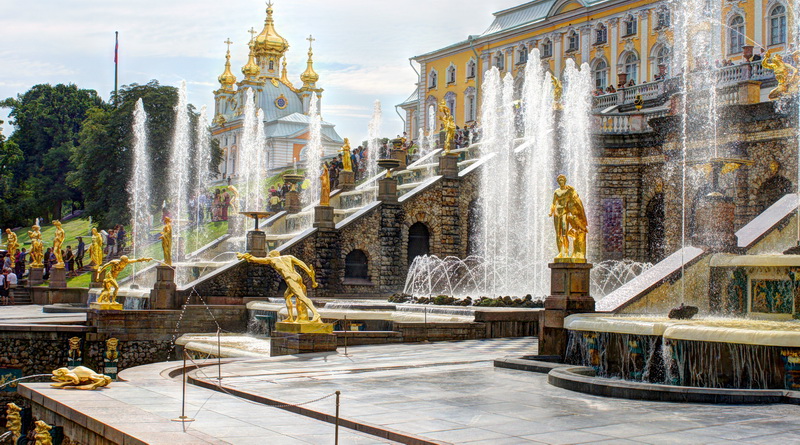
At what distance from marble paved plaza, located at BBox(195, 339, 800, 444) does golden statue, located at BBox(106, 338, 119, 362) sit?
862 cm

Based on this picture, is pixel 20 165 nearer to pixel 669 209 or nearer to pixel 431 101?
pixel 431 101

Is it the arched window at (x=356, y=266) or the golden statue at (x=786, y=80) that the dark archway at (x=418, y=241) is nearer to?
the arched window at (x=356, y=266)

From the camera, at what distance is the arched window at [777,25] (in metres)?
43.5

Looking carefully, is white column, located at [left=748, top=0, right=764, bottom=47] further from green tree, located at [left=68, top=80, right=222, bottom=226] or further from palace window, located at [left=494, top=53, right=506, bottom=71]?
green tree, located at [left=68, top=80, right=222, bottom=226]

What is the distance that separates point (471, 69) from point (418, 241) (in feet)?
114

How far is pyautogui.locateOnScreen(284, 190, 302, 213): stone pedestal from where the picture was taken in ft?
126

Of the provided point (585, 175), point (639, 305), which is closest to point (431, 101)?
point (585, 175)

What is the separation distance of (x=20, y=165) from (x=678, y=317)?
7334 centimetres

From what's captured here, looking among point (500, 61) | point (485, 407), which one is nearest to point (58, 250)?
point (485, 407)

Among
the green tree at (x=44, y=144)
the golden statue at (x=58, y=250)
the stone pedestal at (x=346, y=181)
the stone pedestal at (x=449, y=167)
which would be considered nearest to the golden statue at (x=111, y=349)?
the stone pedestal at (x=449, y=167)

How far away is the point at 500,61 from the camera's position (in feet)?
207

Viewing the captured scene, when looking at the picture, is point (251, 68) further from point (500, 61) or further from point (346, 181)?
point (346, 181)

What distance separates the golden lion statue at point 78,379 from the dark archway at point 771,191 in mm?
18985

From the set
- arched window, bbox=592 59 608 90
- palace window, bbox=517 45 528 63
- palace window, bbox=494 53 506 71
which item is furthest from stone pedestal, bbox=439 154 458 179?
palace window, bbox=494 53 506 71
